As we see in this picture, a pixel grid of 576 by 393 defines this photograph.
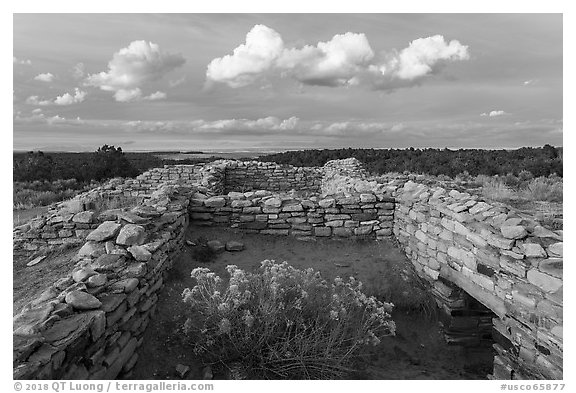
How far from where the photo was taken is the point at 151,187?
14406mm

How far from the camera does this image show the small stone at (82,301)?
333cm

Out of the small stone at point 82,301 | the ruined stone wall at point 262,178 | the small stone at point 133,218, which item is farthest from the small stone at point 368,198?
the ruined stone wall at point 262,178

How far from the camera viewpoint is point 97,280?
381 cm

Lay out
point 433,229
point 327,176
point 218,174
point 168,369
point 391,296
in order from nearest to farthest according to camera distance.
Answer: point 168,369, point 391,296, point 433,229, point 218,174, point 327,176

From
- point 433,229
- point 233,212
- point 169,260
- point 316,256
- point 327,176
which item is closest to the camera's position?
point 169,260

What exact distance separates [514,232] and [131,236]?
4.54m

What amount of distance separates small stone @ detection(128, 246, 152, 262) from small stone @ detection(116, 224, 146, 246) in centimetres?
21

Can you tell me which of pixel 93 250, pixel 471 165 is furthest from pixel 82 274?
pixel 471 165

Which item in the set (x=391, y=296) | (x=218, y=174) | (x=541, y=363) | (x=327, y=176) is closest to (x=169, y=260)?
(x=391, y=296)

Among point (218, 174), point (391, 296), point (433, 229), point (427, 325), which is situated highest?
point (218, 174)

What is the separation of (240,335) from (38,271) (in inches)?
164

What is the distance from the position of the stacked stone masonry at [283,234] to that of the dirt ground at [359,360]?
191 mm

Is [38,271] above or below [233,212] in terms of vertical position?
below

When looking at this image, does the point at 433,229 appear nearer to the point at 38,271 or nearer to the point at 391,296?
the point at 391,296
